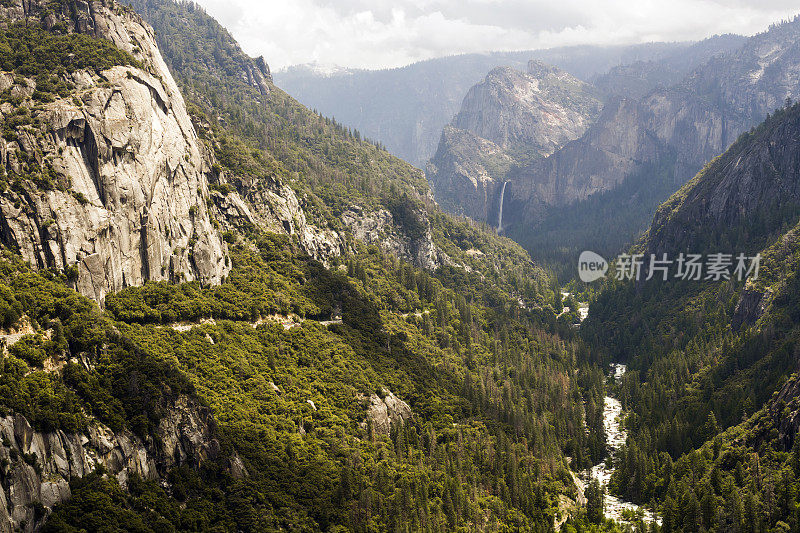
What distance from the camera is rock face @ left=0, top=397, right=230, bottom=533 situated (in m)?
101

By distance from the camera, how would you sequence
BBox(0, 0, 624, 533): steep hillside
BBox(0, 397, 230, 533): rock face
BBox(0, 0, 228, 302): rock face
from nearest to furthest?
BBox(0, 397, 230, 533): rock face, BBox(0, 0, 624, 533): steep hillside, BBox(0, 0, 228, 302): rock face

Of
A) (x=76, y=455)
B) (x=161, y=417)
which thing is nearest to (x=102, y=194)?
(x=161, y=417)

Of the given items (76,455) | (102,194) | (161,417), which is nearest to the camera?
(76,455)

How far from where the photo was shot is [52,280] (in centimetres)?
14988

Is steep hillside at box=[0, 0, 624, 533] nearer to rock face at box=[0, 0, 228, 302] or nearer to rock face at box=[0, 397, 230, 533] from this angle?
rock face at box=[0, 397, 230, 533]

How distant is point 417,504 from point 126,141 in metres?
106

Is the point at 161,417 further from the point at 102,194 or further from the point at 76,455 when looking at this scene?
the point at 102,194

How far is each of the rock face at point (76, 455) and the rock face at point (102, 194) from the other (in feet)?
135

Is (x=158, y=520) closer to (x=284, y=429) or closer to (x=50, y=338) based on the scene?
(x=50, y=338)

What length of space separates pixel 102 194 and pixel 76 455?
74430 mm

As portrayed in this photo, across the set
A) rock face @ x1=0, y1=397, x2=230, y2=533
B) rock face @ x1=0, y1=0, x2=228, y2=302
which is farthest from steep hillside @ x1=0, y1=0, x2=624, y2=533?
rock face @ x1=0, y1=0, x2=228, y2=302

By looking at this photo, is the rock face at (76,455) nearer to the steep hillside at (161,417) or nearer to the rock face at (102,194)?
the steep hillside at (161,417)

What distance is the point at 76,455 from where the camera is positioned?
114 metres

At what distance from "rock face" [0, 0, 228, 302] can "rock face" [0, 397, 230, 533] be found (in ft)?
135
